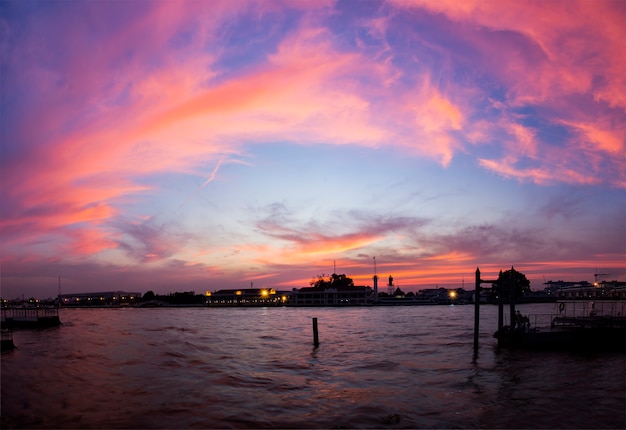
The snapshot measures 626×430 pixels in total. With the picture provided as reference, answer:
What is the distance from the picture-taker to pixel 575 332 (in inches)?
1390

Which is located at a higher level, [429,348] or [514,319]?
[514,319]

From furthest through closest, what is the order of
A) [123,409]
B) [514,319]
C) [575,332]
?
[514,319] → [575,332] → [123,409]

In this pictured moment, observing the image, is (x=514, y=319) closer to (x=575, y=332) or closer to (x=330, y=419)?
(x=575, y=332)

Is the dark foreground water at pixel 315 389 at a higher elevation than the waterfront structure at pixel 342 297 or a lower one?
higher

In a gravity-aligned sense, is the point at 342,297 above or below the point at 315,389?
below

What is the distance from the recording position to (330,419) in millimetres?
18312

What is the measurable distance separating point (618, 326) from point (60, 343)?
52870 millimetres

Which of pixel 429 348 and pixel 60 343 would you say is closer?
pixel 429 348

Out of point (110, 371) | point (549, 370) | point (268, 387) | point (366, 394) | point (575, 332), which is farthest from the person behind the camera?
point (575, 332)

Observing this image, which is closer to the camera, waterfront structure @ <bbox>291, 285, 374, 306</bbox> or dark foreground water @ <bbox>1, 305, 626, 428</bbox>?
dark foreground water @ <bbox>1, 305, 626, 428</bbox>

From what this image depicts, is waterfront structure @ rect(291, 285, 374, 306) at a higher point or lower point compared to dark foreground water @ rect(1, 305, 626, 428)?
lower

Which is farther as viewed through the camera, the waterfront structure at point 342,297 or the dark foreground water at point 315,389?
the waterfront structure at point 342,297

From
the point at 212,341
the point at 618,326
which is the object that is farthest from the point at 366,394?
the point at 212,341

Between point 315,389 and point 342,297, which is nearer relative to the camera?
point 315,389
